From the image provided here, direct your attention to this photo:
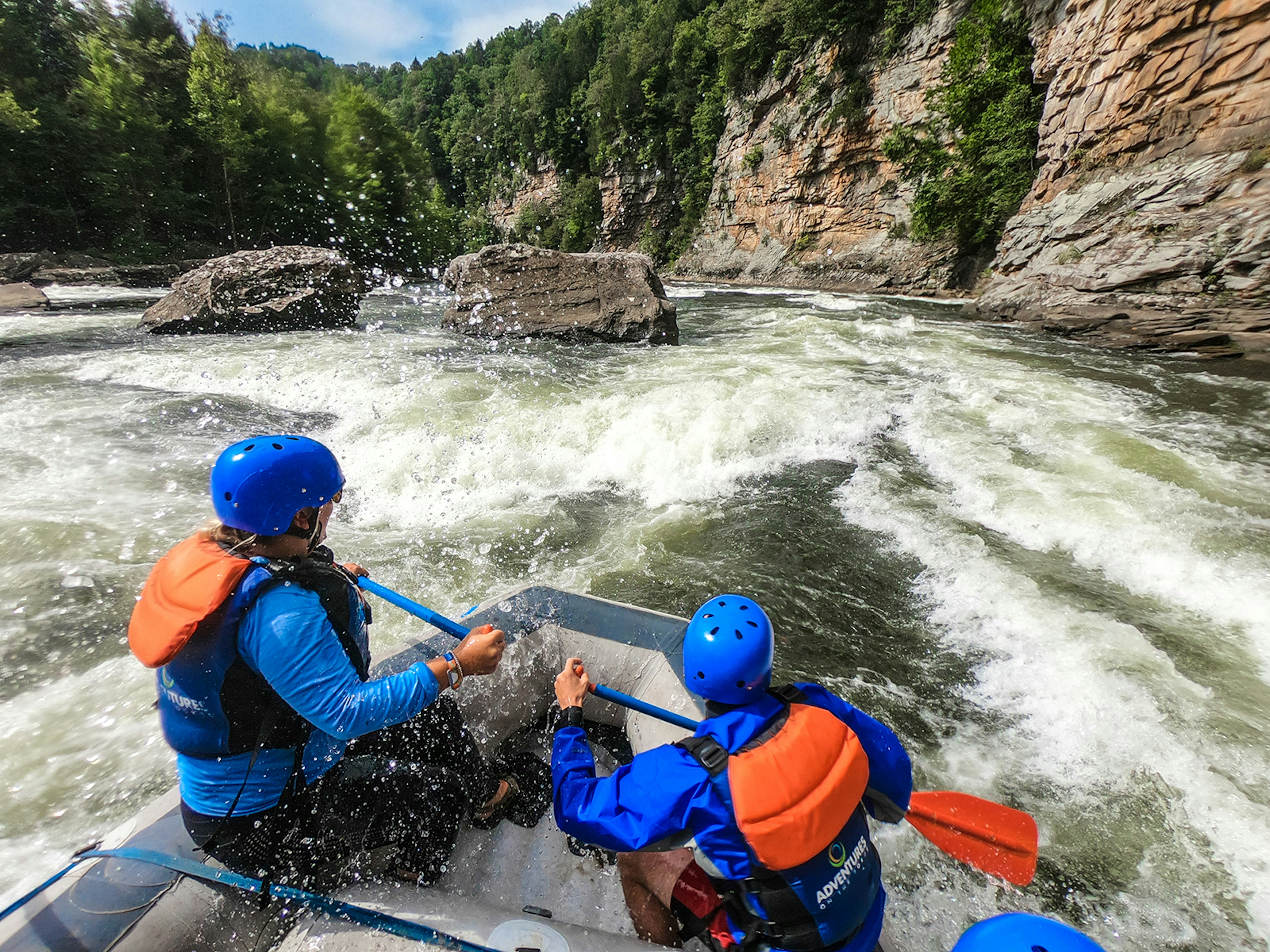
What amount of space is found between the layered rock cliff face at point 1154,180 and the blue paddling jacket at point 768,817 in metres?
12.1

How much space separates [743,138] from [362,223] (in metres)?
23.1

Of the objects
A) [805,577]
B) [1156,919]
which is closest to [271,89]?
[805,577]

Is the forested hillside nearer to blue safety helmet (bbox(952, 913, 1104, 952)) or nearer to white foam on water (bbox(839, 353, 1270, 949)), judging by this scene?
white foam on water (bbox(839, 353, 1270, 949))

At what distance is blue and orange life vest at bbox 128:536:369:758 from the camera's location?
1.33 metres

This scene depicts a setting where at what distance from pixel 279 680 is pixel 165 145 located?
116ft

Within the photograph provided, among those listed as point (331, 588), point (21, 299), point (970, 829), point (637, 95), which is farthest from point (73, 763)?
point (637, 95)

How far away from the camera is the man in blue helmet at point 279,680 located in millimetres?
1359

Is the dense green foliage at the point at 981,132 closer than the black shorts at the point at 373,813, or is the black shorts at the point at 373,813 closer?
the black shorts at the point at 373,813

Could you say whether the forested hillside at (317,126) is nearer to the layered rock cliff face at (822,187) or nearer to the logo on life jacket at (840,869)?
the layered rock cliff face at (822,187)

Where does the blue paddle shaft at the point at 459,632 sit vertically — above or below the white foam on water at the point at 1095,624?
above

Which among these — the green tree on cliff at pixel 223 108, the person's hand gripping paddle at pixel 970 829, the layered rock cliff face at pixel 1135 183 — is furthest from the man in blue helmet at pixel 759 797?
the green tree on cliff at pixel 223 108

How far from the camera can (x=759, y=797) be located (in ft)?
4.27

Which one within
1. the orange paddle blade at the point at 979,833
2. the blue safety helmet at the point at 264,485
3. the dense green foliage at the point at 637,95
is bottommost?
the orange paddle blade at the point at 979,833

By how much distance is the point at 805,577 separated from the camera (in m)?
4.24
